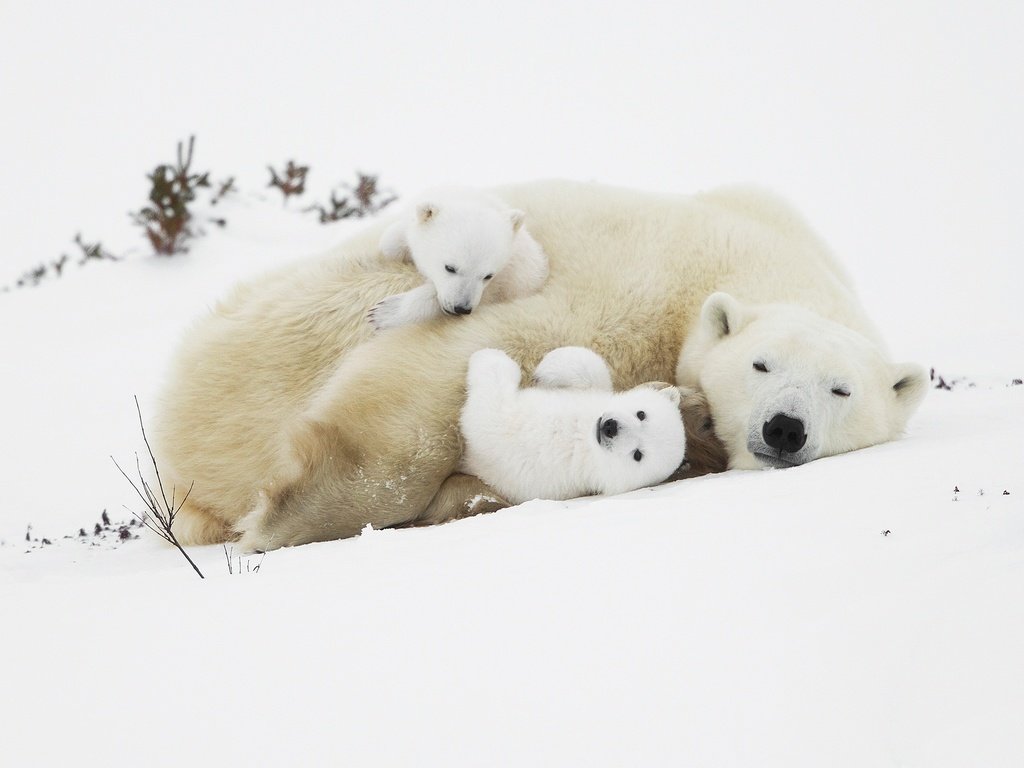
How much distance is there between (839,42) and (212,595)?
5912 cm

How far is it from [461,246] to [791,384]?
1.45 m

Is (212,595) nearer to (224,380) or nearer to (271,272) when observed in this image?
(224,380)

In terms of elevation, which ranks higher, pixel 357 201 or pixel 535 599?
pixel 535 599

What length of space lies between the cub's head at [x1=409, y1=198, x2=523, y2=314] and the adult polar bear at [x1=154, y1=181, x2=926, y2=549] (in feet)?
0.43

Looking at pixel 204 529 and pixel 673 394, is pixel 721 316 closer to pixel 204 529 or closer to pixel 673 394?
pixel 673 394

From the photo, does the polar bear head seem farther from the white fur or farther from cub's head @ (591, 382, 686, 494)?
the white fur

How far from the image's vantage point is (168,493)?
3986mm

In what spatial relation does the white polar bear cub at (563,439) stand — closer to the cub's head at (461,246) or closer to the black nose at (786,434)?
the black nose at (786,434)

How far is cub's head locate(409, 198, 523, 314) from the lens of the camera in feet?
12.9

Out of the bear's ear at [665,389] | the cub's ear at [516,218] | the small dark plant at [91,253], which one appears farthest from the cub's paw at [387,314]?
the small dark plant at [91,253]

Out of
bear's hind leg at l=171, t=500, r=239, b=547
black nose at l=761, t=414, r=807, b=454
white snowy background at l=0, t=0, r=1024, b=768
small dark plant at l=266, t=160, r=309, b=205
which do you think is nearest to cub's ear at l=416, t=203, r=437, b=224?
bear's hind leg at l=171, t=500, r=239, b=547

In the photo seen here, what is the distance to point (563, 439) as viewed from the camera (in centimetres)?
338

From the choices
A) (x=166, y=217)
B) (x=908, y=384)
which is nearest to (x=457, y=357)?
(x=908, y=384)

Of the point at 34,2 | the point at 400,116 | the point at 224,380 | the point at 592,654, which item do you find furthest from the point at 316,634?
the point at 34,2
